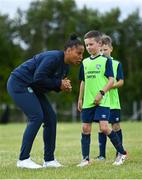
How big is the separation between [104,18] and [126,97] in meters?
9.19

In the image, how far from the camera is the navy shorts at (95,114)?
968 cm

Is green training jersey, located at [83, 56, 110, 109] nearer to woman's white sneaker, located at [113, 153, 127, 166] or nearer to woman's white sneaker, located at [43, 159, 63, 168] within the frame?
woman's white sneaker, located at [113, 153, 127, 166]

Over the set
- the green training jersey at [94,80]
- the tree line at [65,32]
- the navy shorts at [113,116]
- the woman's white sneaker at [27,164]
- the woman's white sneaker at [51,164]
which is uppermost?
the tree line at [65,32]

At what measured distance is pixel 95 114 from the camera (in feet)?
32.0

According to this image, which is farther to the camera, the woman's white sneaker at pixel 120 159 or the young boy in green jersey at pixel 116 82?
the young boy in green jersey at pixel 116 82

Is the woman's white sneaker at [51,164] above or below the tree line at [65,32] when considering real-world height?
below

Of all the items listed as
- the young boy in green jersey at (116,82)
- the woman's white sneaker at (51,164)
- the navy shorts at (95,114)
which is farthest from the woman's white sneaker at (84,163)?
the young boy in green jersey at (116,82)

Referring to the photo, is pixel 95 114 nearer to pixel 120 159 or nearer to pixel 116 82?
pixel 120 159

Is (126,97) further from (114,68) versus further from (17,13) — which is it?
(114,68)

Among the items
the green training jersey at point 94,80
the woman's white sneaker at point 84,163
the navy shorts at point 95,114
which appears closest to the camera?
the woman's white sneaker at point 84,163

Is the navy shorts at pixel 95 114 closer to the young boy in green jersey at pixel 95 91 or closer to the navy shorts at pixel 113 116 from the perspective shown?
the young boy in green jersey at pixel 95 91

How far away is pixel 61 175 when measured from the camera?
27.4 ft

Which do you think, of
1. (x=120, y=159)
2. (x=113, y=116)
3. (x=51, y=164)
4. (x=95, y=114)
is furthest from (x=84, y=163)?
(x=113, y=116)

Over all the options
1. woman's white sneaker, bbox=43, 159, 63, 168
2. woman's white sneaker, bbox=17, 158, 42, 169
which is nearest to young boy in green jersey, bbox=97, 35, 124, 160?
woman's white sneaker, bbox=43, 159, 63, 168
